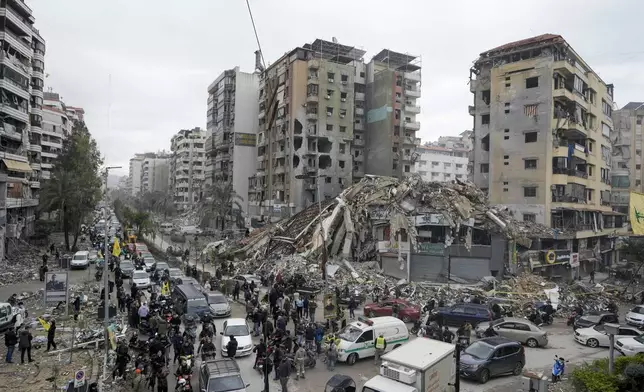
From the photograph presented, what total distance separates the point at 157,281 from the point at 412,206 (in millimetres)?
20759

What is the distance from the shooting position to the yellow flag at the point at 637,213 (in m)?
36.6

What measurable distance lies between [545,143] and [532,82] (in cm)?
616

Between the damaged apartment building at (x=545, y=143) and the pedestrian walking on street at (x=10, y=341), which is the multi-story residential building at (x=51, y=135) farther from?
the damaged apartment building at (x=545, y=143)

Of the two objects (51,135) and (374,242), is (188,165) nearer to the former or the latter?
(51,135)

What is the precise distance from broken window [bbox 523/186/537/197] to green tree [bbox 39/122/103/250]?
46.0 meters

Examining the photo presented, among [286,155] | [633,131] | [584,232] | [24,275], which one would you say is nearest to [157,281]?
[24,275]

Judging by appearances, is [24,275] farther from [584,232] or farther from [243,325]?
[584,232]

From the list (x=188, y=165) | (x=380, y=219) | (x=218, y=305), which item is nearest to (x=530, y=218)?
(x=380, y=219)

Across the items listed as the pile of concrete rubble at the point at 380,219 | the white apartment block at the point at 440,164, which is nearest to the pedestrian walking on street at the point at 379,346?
the pile of concrete rubble at the point at 380,219

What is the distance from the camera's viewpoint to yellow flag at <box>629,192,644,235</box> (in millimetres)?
36625

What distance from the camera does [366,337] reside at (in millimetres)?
17594

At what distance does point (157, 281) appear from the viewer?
103ft

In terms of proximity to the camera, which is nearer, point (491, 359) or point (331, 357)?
point (491, 359)

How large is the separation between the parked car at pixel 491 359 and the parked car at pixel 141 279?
22082mm
